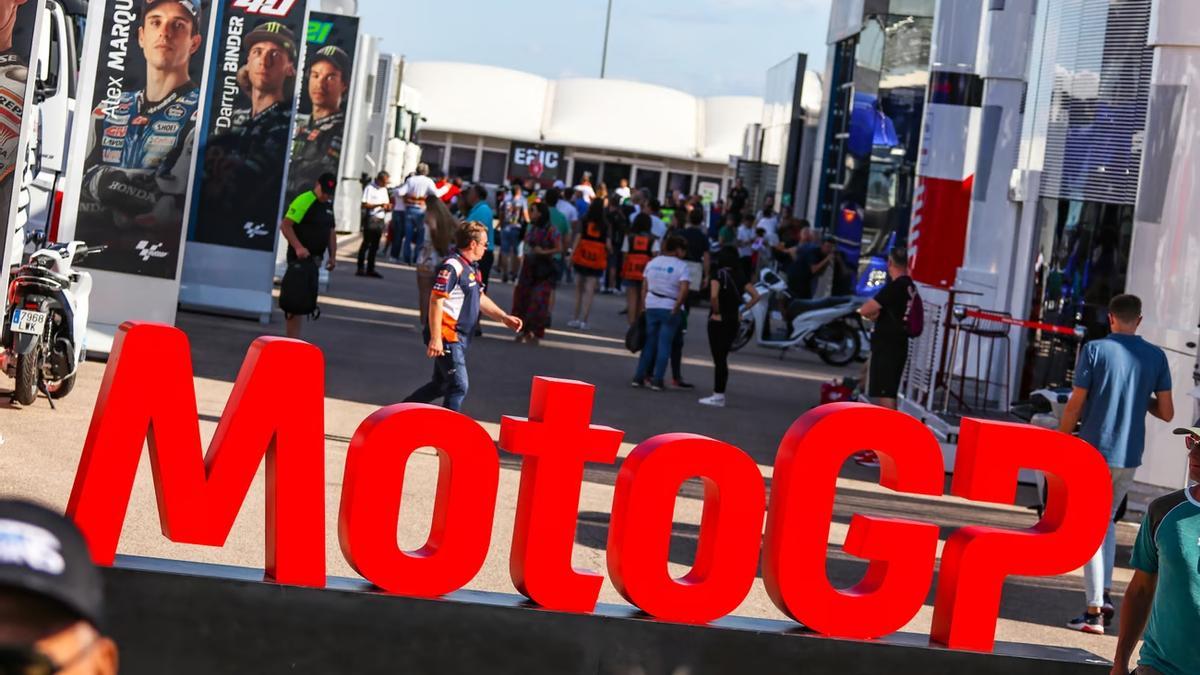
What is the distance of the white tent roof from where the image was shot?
66.6 metres

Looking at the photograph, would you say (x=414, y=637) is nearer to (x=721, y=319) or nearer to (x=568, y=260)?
(x=721, y=319)

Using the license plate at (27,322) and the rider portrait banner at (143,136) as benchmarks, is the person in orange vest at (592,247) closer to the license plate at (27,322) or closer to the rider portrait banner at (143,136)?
the rider portrait banner at (143,136)

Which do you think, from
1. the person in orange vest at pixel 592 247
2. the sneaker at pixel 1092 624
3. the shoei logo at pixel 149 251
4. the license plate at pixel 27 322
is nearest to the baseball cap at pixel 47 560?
the sneaker at pixel 1092 624

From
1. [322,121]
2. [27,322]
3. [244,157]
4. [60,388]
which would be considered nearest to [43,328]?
[27,322]

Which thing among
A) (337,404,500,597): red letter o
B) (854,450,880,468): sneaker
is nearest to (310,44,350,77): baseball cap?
(854,450,880,468): sneaker

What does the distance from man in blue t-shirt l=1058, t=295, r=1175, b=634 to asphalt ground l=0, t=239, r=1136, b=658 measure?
0.30 metres

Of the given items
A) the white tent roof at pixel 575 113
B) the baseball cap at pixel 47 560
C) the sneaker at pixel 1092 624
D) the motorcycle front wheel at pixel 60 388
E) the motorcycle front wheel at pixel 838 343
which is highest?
the white tent roof at pixel 575 113

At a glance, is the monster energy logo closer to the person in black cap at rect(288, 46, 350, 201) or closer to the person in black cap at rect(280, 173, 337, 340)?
the person in black cap at rect(288, 46, 350, 201)

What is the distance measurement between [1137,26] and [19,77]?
9.27m

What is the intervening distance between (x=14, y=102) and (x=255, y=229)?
866 centimetres

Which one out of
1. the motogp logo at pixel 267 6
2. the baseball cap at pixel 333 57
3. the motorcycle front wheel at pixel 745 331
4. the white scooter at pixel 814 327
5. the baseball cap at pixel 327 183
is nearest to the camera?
the baseball cap at pixel 327 183

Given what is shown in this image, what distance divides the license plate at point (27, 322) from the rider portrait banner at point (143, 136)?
3.46m

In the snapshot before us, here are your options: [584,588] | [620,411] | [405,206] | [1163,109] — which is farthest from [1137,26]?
[405,206]

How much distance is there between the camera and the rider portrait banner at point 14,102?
9.88m
